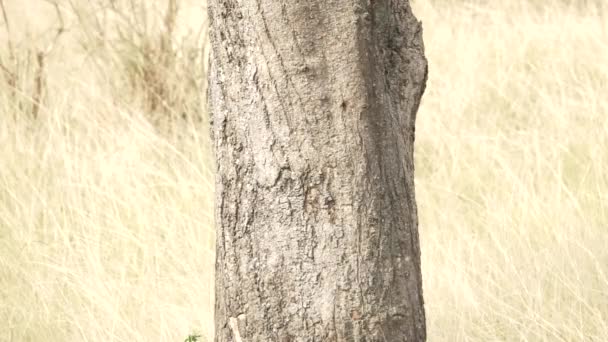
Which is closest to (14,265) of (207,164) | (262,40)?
(207,164)

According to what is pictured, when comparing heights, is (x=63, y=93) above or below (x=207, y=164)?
above

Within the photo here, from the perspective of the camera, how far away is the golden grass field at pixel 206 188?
2.96 metres

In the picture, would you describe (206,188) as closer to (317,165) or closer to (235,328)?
(235,328)

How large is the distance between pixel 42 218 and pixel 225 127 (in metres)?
2.26

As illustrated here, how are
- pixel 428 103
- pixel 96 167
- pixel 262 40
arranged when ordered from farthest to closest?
pixel 428 103 → pixel 96 167 → pixel 262 40

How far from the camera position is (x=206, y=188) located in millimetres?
3984

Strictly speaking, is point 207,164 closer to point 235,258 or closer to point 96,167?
point 96,167

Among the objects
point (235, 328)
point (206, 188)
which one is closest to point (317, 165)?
point (235, 328)

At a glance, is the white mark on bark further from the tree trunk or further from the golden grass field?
the golden grass field

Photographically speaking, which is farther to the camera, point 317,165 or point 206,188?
point 206,188

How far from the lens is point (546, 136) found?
432cm

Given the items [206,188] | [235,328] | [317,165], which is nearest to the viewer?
[317,165]

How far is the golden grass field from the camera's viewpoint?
2.96m

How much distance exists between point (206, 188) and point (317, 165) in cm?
221
